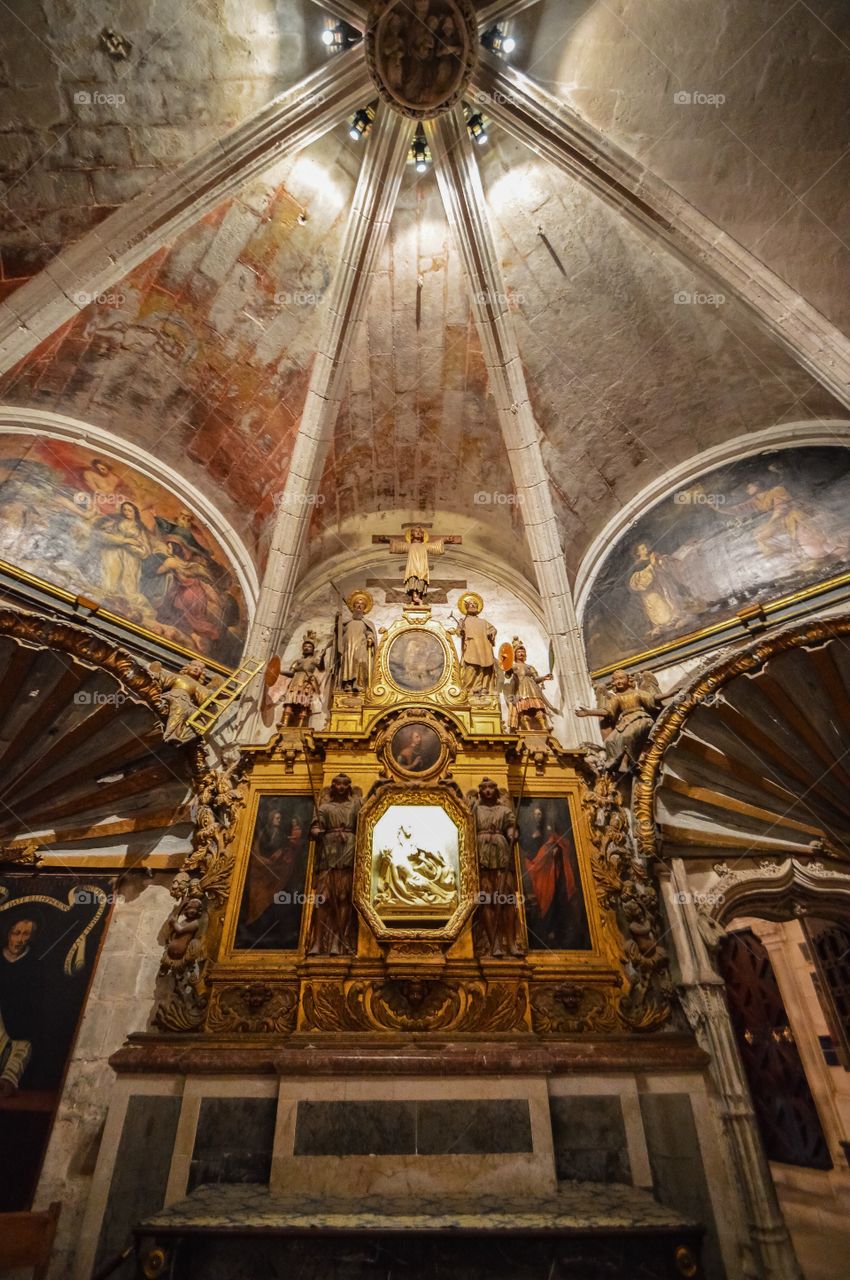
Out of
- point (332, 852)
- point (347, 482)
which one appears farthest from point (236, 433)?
point (332, 852)

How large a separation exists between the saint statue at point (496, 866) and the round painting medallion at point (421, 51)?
338 inches

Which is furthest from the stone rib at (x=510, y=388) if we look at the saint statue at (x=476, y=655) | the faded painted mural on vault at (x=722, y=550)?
the saint statue at (x=476, y=655)

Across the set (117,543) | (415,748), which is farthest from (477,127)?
(415,748)

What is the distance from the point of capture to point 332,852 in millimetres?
6883

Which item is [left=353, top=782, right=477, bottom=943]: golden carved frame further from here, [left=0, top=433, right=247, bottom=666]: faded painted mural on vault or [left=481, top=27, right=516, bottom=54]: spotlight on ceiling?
[left=481, top=27, right=516, bottom=54]: spotlight on ceiling

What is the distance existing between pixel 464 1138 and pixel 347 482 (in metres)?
A: 8.77

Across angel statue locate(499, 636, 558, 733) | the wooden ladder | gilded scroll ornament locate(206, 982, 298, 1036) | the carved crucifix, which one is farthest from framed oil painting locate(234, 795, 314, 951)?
the carved crucifix

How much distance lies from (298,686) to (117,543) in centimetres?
310

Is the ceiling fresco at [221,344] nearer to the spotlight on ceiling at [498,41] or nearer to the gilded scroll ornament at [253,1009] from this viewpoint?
the spotlight on ceiling at [498,41]

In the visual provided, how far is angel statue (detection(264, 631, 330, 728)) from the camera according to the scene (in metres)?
8.38

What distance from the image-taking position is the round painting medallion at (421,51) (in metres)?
7.59

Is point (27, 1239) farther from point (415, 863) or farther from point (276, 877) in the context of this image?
point (415, 863)

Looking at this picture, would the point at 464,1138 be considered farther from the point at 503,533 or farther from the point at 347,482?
the point at 347,482

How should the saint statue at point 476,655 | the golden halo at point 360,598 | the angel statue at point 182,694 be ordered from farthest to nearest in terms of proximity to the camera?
the golden halo at point 360,598, the saint statue at point 476,655, the angel statue at point 182,694
